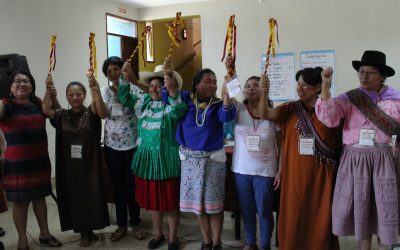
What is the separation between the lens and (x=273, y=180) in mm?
2316

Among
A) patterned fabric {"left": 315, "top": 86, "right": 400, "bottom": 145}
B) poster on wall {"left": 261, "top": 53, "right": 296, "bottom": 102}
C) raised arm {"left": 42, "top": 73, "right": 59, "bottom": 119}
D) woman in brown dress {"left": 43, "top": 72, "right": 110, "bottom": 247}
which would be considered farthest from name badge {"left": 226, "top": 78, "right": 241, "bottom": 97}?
poster on wall {"left": 261, "top": 53, "right": 296, "bottom": 102}

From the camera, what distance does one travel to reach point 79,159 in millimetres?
2656

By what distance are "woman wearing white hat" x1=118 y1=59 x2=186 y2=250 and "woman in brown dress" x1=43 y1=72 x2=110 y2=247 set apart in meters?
0.31

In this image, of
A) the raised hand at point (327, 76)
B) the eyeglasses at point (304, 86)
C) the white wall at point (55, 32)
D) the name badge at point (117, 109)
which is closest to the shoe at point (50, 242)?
the name badge at point (117, 109)

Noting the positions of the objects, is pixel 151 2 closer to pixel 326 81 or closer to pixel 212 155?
pixel 212 155

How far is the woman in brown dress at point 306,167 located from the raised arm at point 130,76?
3.32ft

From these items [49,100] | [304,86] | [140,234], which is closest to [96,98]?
[49,100]

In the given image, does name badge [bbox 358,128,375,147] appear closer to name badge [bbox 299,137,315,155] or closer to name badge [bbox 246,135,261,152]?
name badge [bbox 299,137,315,155]

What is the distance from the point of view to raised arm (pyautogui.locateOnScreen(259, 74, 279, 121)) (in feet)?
6.82

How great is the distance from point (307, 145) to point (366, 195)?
0.42 m

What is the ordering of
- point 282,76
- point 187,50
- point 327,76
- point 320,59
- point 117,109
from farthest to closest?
point 187,50 < point 282,76 < point 320,59 < point 117,109 < point 327,76

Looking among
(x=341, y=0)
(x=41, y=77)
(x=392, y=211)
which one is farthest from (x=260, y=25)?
(x=392, y=211)

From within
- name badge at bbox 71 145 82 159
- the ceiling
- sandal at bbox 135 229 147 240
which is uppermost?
the ceiling

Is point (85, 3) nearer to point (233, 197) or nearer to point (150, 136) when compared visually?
point (150, 136)
